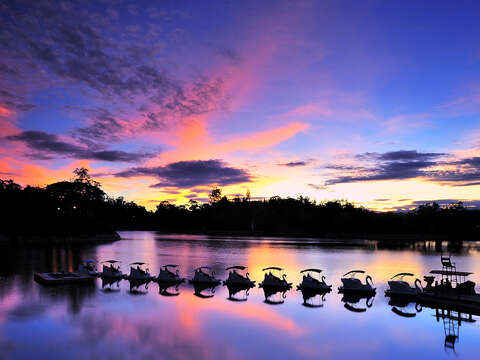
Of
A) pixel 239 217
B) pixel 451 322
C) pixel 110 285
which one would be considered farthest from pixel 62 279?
pixel 239 217

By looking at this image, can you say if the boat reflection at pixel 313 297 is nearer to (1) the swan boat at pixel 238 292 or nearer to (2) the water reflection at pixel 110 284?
(1) the swan boat at pixel 238 292

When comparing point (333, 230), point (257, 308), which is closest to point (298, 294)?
point (257, 308)

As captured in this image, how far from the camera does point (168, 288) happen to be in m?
35.2

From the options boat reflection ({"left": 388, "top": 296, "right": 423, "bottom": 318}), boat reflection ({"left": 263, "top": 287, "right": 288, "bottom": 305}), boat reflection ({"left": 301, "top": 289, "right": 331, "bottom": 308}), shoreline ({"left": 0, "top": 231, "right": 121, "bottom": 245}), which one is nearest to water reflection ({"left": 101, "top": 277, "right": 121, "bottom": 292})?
boat reflection ({"left": 263, "top": 287, "right": 288, "bottom": 305})

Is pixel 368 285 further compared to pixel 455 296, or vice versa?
pixel 368 285

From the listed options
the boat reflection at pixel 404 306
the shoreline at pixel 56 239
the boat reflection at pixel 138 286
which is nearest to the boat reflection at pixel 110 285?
the boat reflection at pixel 138 286

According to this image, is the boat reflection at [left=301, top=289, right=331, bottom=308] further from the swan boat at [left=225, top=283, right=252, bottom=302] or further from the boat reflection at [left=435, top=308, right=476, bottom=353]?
the boat reflection at [left=435, top=308, right=476, bottom=353]

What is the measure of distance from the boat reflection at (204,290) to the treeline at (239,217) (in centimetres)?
6361

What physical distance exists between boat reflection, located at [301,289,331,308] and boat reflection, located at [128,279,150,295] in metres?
13.6

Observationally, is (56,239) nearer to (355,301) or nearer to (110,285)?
(110,285)

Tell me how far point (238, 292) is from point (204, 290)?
3.13 meters

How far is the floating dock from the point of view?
33772 mm

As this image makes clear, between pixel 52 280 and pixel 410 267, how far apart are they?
47549 mm

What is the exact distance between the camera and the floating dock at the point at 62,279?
111 feet
